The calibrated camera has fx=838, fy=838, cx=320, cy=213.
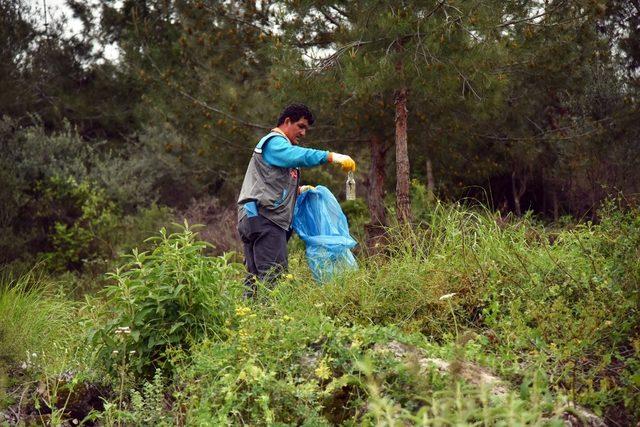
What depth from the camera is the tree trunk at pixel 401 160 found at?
8.40 metres

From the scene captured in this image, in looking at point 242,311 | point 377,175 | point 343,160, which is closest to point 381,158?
point 377,175

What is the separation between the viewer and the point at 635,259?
13.2 feet

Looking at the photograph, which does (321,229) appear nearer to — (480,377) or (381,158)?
(480,377)

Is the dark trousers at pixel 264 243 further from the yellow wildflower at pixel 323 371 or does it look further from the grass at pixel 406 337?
the yellow wildflower at pixel 323 371

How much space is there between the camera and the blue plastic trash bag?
6062 millimetres

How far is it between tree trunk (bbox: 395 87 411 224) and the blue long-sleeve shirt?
2.49 metres

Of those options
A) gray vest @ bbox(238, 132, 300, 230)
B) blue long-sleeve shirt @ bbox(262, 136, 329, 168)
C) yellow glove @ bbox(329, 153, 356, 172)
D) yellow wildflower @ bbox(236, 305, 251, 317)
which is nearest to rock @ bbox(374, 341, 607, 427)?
yellow wildflower @ bbox(236, 305, 251, 317)

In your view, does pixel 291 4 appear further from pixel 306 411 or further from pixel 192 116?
pixel 306 411

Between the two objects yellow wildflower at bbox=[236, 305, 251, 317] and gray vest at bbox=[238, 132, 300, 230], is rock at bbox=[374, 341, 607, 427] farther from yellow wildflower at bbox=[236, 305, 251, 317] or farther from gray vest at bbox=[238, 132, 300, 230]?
gray vest at bbox=[238, 132, 300, 230]

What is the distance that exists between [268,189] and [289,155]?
0.32m

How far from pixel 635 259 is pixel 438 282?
1127 millimetres

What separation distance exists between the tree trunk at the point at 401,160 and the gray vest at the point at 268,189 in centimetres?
233

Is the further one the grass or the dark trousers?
the dark trousers

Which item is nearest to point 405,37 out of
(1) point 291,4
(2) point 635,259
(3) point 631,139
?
(1) point 291,4
